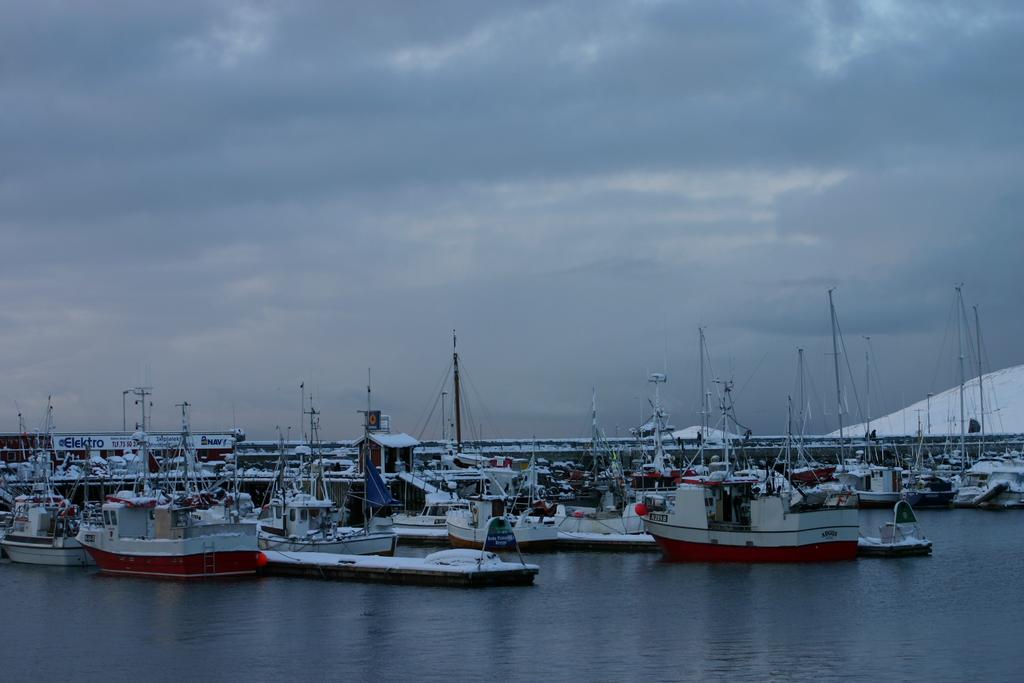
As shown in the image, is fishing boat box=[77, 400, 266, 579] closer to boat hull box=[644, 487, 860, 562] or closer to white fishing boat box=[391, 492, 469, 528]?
boat hull box=[644, 487, 860, 562]

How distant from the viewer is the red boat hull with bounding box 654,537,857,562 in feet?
188

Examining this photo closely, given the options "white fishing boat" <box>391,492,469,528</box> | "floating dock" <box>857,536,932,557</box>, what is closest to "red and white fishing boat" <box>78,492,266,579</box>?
"white fishing boat" <box>391,492,469,528</box>

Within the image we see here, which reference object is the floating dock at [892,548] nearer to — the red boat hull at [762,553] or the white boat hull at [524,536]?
the red boat hull at [762,553]

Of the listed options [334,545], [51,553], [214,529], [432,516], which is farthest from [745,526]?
[51,553]

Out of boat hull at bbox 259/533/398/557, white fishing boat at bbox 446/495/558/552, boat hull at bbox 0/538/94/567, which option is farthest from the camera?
white fishing boat at bbox 446/495/558/552

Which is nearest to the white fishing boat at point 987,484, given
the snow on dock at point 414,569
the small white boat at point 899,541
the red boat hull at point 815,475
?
the red boat hull at point 815,475

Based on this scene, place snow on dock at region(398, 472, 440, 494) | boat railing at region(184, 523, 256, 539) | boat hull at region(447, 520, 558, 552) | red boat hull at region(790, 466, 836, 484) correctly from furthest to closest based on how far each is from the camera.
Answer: red boat hull at region(790, 466, 836, 484) → snow on dock at region(398, 472, 440, 494) → boat hull at region(447, 520, 558, 552) → boat railing at region(184, 523, 256, 539)

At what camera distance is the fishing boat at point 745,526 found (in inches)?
2255

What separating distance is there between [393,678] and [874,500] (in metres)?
82.8

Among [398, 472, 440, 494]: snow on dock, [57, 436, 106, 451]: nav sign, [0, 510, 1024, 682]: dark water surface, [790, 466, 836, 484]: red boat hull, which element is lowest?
[0, 510, 1024, 682]: dark water surface

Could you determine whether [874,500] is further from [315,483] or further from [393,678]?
[393,678]

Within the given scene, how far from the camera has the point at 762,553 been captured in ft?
189

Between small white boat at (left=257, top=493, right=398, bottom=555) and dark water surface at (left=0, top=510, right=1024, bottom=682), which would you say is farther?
small white boat at (left=257, top=493, right=398, bottom=555)

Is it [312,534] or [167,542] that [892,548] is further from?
[167,542]
